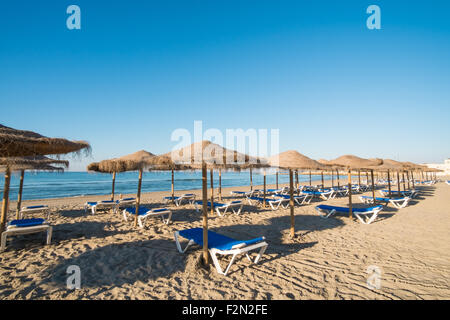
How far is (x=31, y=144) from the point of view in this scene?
2.83 metres

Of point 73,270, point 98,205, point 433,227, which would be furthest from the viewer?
point 98,205

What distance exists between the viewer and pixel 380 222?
23.8ft

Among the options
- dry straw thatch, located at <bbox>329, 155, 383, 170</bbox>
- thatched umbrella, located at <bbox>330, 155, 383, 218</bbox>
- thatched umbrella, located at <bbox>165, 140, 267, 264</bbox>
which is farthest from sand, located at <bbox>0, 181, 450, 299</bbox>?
dry straw thatch, located at <bbox>329, 155, 383, 170</bbox>

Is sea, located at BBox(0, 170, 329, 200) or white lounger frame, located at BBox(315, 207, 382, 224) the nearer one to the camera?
white lounger frame, located at BBox(315, 207, 382, 224)

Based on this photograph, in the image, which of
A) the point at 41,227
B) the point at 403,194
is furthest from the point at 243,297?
the point at 403,194

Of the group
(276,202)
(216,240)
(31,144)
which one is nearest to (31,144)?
(31,144)

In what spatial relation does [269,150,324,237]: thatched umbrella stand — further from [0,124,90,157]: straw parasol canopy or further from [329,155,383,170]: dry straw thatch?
[0,124,90,157]: straw parasol canopy

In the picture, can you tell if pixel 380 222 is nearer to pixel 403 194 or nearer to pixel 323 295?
pixel 323 295

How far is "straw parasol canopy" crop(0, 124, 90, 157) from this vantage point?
8.79 feet

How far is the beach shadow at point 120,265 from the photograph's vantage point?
3357 mm

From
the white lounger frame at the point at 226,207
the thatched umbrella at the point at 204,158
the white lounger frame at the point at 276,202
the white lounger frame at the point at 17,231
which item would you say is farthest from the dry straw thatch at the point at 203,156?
the white lounger frame at the point at 276,202

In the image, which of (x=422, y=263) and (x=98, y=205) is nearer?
(x=422, y=263)
